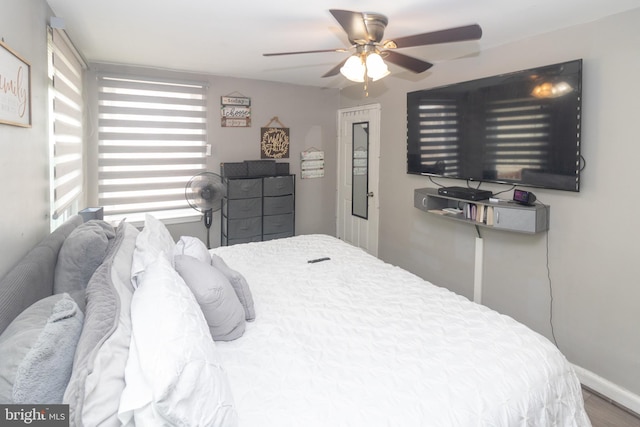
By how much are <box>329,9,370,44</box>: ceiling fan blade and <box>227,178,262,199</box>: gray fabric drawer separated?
2.21 metres

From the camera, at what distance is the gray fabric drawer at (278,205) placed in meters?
4.16

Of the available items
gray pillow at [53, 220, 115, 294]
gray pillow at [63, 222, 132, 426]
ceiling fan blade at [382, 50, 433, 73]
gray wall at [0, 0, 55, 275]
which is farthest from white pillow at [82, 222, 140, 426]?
ceiling fan blade at [382, 50, 433, 73]

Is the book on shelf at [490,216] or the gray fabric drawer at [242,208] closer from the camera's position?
the book on shelf at [490,216]

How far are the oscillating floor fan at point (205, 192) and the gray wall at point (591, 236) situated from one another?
238 cm

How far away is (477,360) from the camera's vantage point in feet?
4.79

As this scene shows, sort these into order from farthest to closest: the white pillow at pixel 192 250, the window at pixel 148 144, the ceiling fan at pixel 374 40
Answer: the window at pixel 148 144, the white pillow at pixel 192 250, the ceiling fan at pixel 374 40

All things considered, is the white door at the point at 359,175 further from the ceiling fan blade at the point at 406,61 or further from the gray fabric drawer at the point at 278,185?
the ceiling fan blade at the point at 406,61

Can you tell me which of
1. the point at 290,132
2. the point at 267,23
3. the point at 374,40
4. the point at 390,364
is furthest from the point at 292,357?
the point at 290,132

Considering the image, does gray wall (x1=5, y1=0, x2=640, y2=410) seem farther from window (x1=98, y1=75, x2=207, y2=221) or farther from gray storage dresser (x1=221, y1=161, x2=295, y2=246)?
window (x1=98, y1=75, x2=207, y2=221)

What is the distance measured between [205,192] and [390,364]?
9.19ft

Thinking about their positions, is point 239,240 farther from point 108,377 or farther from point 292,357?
point 108,377

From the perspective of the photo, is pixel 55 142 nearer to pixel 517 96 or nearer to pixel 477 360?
pixel 477 360

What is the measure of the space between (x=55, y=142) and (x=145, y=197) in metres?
1.65

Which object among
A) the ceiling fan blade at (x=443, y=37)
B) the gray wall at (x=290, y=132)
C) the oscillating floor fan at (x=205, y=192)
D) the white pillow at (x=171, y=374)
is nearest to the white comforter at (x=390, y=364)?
the white pillow at (x=171, y=374)
